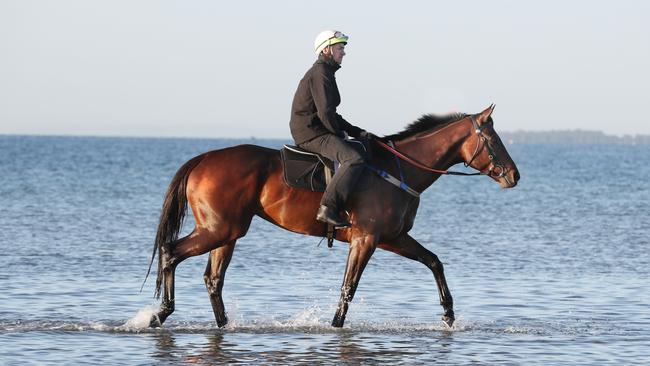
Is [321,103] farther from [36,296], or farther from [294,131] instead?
[36,296]

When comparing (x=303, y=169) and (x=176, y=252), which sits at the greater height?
(x=303, y=169)

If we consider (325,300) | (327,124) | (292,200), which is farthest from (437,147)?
(325,300)

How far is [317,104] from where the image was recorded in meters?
12.7

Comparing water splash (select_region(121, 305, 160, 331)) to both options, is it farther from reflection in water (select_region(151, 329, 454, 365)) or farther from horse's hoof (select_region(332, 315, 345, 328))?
horse's hoof (select_region(332, 315, 345, 328))

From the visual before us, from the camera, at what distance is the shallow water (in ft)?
38.8

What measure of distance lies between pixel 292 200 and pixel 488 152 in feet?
7.28

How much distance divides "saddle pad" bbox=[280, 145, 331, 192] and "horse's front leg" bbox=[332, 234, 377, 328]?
69 cm

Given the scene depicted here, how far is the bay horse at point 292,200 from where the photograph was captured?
42.5ft

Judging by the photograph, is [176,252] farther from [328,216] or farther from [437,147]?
[437,147]

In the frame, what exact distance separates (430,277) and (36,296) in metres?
5.93

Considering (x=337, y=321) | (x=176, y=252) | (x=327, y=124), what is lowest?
(x=337, y=321)

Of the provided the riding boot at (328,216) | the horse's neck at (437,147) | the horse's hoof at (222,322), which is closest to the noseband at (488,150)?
the horse's neck at (437,147)

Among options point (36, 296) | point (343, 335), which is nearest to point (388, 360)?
point (343, 335)

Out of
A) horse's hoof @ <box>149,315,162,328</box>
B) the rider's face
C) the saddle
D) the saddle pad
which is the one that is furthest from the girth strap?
horse's hoof @ <box>149,315,162,328</box>
